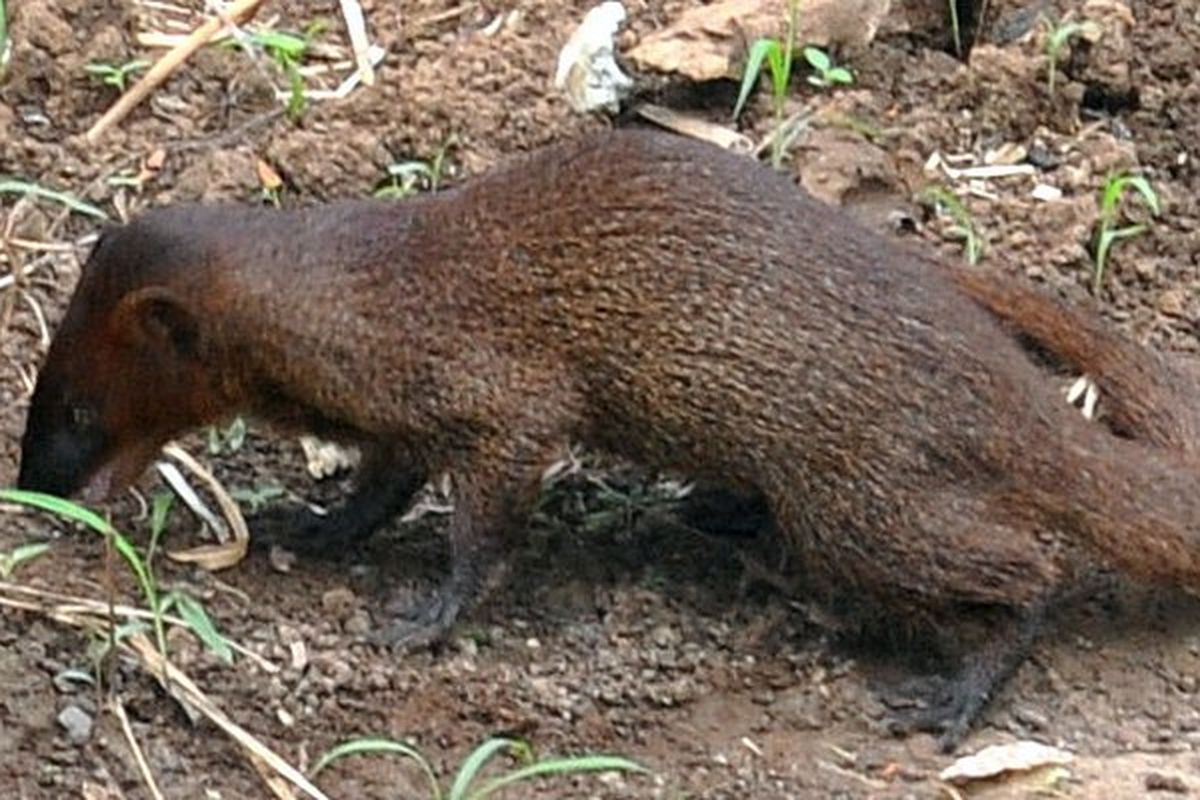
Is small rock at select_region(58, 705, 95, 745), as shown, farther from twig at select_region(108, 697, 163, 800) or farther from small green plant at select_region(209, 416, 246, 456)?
small green plant at select_region(209, 416, 246, 456)

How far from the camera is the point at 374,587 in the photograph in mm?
5105

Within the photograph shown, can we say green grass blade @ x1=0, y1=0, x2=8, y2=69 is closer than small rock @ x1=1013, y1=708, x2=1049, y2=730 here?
No

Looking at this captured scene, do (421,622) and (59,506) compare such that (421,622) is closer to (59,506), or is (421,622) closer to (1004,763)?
(59,506)

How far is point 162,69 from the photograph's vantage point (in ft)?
19.9

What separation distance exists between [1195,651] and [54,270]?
88.5 inches

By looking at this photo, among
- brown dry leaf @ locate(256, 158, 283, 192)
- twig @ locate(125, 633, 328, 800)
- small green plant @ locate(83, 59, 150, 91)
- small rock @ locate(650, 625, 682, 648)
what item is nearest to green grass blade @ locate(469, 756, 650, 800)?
twig @ locate(125, 633, 328, 800)

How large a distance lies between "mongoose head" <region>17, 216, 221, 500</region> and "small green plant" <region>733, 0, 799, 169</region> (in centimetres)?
134

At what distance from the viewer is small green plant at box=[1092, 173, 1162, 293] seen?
5711 millimetres

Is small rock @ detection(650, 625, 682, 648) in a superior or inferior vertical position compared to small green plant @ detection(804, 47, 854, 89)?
inferior

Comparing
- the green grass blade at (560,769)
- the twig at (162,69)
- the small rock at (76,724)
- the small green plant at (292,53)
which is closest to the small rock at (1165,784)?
the green grass blade at (560,769)

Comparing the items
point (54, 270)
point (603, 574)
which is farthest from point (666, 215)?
point (54, 270)

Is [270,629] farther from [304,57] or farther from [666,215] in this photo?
[304,57]

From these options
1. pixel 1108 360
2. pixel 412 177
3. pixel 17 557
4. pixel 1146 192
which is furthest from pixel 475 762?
pixel 1146 192

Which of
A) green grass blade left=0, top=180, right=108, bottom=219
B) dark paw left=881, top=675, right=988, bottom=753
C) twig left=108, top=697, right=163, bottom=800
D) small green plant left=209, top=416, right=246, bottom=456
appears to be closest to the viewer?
twig left=108, top=697, right=163, bottom=800
